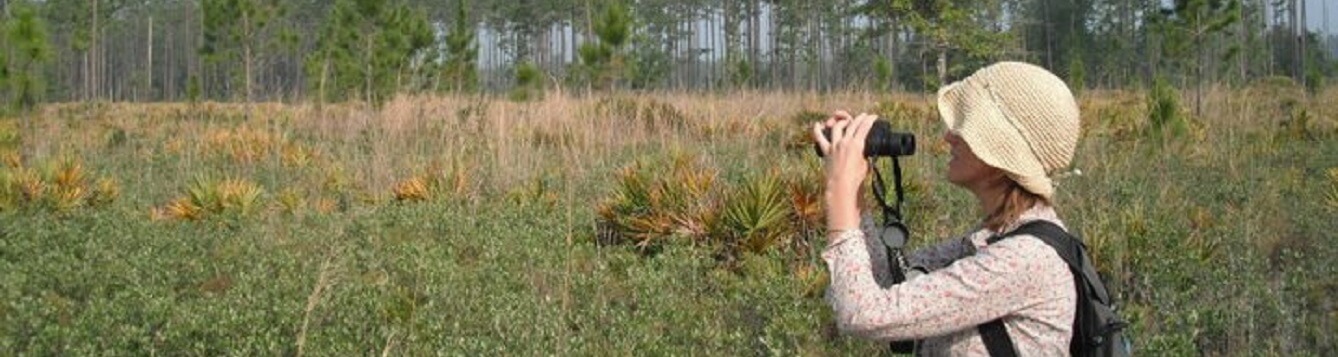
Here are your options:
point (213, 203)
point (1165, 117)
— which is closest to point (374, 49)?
point (213, 203)

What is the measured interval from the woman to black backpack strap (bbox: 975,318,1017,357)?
10mm

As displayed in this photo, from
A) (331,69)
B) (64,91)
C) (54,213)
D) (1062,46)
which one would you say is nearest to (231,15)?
(331,69)

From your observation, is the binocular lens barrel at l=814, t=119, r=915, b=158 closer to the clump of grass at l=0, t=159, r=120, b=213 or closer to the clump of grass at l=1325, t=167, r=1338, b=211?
the clump of grass at l=1325, t=167, r=1338, b=211

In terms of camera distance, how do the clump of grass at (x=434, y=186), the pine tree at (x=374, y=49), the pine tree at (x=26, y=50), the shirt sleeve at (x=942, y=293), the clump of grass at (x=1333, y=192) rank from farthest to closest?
the pine tree at (x=374, y=49), the pine tree at (x=26, y=50), the clump of grass at (x=434, y=186), the clump of grass at (x=1333, y=192), the shirt sleeve at (x=942, y=293)

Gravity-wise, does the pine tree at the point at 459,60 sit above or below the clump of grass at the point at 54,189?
above

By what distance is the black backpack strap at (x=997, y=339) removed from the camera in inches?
71.7

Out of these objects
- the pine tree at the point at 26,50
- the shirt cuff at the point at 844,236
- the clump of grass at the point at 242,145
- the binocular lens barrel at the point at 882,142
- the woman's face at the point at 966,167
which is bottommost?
the shirt cuff at the point at 844,236

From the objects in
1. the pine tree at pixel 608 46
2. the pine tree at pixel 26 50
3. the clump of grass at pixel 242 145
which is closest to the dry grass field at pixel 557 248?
the clump of grass at pixel 242 145

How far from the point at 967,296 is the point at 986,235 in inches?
9.7

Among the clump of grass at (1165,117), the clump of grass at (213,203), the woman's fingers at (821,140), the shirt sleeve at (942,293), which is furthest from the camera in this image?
the clump of grass at (1165,117)

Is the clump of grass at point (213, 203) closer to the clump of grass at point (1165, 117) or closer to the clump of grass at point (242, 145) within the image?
the clump of grass at point (242, 145)

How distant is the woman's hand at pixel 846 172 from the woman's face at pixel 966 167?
162 millimetres

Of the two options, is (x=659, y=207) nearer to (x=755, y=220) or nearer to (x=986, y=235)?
(x=755, y=220)

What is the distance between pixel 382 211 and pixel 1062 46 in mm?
55045
